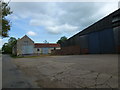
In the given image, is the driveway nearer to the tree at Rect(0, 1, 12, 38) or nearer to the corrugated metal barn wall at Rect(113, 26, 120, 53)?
the tree at Rect(0, 1, 12, 38)

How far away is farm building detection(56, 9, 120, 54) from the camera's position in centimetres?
1908

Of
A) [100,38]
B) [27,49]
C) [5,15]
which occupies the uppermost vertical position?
[5,15]

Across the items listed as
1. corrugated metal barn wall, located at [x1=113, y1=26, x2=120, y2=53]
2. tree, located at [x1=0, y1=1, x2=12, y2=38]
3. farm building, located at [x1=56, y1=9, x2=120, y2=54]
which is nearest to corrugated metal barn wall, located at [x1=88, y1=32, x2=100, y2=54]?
farm building, located at [x1=56, y1=9, x2=120, y2=54]

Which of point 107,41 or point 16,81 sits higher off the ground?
point 107,41

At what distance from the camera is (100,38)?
22219mm

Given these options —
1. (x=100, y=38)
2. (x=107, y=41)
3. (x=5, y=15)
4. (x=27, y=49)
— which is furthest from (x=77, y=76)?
(x=27, y=49)

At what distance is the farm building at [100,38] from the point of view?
19078 millimetres

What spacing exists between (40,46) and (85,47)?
91.2 ft

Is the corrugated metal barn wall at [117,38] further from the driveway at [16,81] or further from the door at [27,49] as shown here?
the door at [27,49]

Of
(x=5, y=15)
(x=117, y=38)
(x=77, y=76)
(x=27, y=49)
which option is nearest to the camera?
(x=77, y=76)

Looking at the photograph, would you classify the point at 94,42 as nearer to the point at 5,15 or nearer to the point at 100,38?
the point at 100,38

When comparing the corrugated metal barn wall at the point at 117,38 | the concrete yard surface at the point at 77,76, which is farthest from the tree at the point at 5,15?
the corrugated metal barn wall at the point at 117,38

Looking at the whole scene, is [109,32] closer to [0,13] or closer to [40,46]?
[0,13]

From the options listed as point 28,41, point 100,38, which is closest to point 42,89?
point 100,38
